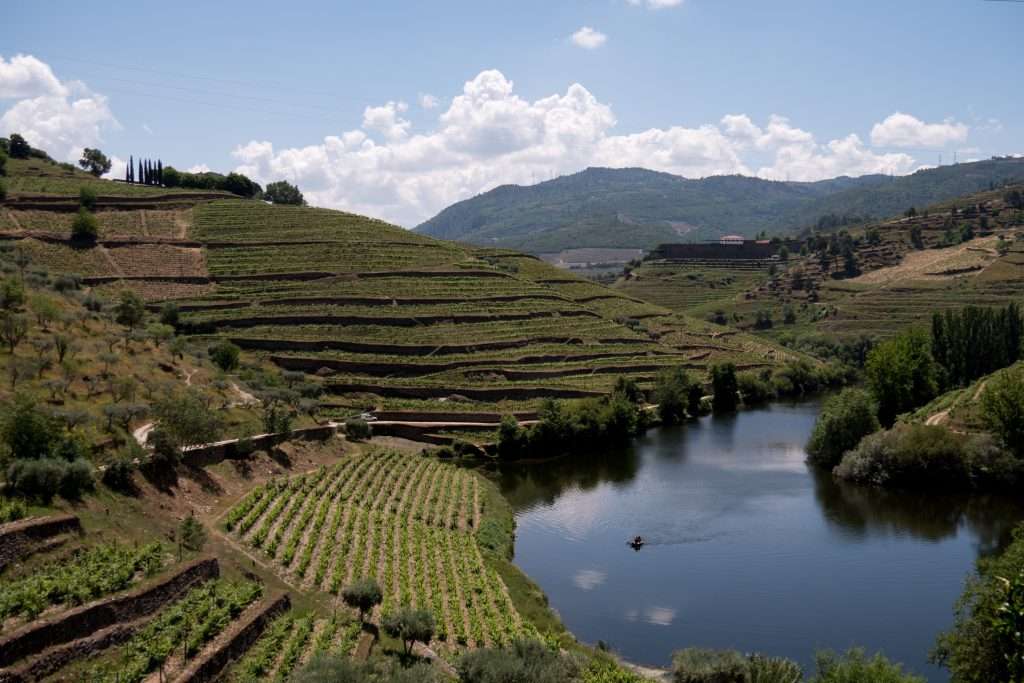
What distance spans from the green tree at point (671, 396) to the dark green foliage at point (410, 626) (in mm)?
59287

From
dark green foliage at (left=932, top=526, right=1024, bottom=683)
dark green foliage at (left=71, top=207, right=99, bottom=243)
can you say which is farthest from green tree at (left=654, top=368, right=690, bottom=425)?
dark green foliage at (left=71, top=207, right=99, bottom=243)

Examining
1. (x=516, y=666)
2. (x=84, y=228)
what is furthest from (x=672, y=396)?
(x=84, y=228)

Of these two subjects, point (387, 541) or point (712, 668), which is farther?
point (387, 541)

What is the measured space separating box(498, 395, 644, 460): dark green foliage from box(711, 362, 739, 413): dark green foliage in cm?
1709

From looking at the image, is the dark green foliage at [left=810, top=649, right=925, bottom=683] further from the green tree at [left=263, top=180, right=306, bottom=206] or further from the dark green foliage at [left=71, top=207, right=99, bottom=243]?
the green tree at [left=263, top=180, right=306, bottom=206]

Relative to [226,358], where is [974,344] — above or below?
below

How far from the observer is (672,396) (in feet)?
276

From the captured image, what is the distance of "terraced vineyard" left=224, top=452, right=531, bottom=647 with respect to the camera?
3278cm

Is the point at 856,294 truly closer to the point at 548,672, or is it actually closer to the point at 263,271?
the point at 263,271

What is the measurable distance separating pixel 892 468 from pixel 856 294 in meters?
93.6

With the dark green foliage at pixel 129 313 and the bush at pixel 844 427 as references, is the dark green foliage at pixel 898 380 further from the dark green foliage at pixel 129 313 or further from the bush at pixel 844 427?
the dark green foliage at pixel 129 313

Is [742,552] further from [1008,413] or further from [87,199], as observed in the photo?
[87,199]

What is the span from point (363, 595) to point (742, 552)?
26.2 m

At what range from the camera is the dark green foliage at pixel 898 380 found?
7300 cm
